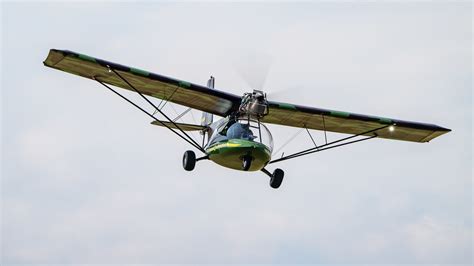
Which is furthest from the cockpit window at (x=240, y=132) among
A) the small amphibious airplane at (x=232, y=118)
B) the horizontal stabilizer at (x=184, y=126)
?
the horizontal stabilizer at (x=184, y=126)

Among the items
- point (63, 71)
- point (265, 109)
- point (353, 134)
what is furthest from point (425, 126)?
point (63, 71)

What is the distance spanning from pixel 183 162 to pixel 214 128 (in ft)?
5.26

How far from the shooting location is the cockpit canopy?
2661 cm

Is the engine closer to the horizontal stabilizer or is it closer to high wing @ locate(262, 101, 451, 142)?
high wing @ locate(262, 101, 451, 142)

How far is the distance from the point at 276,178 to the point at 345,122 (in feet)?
14.1

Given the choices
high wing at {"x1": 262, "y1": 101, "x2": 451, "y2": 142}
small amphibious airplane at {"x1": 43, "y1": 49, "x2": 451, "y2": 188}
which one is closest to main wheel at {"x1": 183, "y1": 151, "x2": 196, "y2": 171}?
small amphibious airplane at {"x1": 43, "y1": 49, "x2": 451, "y2": 188}

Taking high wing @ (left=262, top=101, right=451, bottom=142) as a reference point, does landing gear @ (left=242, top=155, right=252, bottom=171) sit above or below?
below

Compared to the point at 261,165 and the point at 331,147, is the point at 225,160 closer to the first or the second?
the point at 261,165

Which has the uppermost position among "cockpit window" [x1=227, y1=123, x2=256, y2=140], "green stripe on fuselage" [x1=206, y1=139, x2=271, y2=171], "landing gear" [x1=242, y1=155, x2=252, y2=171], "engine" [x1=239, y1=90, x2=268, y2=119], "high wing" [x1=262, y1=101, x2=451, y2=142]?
"high wing" [x1=262, y1=101, x2=451, y2=142]

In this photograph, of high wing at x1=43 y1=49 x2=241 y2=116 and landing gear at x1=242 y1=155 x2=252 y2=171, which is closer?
landing gear at x1=242 y1=155 x2=252 y2=171

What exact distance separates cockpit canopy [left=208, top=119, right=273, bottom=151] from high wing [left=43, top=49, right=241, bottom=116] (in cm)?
110

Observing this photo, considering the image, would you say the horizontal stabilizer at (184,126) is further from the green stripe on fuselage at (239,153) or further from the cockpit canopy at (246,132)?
the green stripe on fuselage at (239,153)

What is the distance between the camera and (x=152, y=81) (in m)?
27.6

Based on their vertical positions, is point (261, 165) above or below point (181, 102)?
below
